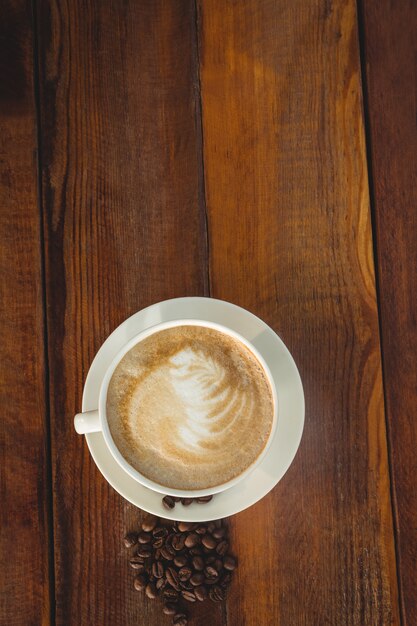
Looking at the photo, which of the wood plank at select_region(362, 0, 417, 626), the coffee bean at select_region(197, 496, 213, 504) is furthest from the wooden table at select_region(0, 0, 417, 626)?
the coffee bean at select_region(197, 496, 213, 504)

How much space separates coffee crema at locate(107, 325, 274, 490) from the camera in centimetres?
91

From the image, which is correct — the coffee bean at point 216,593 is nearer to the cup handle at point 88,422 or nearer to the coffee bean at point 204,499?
the coffee bean at point 204,499

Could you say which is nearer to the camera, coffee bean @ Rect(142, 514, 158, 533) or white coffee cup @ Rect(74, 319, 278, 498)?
white coffee cup @ Rect(74, 319, 278, 498)

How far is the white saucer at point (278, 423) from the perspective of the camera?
3.22 feet

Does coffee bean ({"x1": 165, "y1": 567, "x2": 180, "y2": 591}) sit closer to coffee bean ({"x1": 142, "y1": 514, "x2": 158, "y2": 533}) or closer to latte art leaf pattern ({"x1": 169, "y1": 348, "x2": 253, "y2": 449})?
coffee bean ({"x1": 142, "y1": 514, "x2": 158, "y2": 533})

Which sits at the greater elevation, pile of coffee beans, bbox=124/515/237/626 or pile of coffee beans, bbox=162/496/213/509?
pile of coffee beans, bbox=162/496/213/509

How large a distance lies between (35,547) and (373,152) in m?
0.93

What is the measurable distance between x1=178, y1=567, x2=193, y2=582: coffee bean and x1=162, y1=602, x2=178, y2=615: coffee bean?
0.15ft

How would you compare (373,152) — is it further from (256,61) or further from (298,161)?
(256,61)

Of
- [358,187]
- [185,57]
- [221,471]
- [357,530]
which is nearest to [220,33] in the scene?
[185,57]

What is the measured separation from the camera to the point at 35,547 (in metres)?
1.08

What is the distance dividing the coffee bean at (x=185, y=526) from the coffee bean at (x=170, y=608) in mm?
129

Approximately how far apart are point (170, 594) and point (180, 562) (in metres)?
0.06

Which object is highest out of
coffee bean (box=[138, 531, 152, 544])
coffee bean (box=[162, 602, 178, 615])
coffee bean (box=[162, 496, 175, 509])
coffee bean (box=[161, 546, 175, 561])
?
coffee bean (box=[162, 496, 175, 509])
